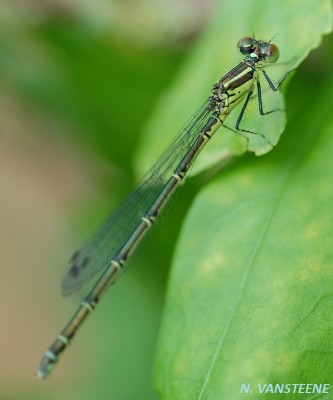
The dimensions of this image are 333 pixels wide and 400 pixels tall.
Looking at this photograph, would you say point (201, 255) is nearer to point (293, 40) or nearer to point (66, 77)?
point (293, 40)

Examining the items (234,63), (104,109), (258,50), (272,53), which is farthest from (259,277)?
(104,109)

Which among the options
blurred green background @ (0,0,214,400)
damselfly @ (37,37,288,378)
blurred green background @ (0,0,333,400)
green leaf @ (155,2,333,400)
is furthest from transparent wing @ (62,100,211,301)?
green leaf @ (155,2,333,400)

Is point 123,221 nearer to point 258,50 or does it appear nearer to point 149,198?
point 149,198

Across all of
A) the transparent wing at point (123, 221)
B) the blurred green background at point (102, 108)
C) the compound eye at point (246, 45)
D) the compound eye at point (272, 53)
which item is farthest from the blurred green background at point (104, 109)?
the compound eye at point (272, 53)

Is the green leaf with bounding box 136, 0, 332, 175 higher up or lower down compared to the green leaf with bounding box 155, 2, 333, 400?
higher up

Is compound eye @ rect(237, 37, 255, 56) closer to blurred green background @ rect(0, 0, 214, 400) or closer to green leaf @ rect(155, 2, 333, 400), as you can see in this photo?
green leaf @ rect(155, 2, 333, 400)

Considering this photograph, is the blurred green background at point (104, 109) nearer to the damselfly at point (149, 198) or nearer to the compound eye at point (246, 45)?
the damselfly at point (149, 198)
